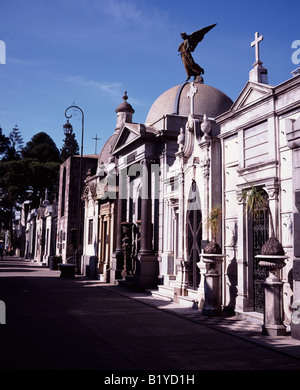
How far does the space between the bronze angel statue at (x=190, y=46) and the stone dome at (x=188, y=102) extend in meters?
1.42

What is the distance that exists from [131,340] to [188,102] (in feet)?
38.1

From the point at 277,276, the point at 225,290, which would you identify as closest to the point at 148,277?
the point at 225,290

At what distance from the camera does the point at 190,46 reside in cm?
1471

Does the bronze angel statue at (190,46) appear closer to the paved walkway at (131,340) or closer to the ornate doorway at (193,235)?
the ornate doorway at (193,235)

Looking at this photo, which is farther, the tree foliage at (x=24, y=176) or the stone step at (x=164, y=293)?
the tree foliage at (x=24, y=176)

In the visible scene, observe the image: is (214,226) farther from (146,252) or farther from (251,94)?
(146,252)

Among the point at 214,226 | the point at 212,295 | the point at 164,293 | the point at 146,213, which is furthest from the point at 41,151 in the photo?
the point at 212,295

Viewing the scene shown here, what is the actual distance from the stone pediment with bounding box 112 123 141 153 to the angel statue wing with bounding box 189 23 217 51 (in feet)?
12.2

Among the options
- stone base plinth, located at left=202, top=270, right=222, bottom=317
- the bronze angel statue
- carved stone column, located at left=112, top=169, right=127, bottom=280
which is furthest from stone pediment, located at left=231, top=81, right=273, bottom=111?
carved stone column, located at left=112, top=169, right=127, bottom=280

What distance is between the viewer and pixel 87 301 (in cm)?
1195

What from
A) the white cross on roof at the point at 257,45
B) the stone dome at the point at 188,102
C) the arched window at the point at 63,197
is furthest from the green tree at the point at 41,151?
the white cross on roof at the point at 257,45

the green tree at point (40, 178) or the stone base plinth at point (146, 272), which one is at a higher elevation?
the green tree at point (40, 178)

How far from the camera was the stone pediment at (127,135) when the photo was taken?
16.0 meters

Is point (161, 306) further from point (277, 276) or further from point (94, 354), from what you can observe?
point (94, 354)
